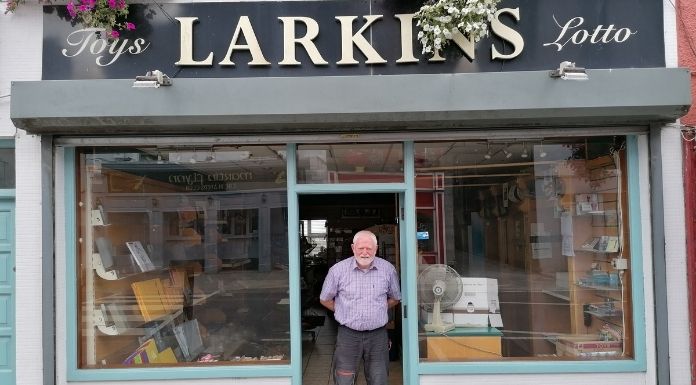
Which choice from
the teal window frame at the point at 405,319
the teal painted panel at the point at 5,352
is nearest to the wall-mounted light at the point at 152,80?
the teal window frame at the point at 405,319

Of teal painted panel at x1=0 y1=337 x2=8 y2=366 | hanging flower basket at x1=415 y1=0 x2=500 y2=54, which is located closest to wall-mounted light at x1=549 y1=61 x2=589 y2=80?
hanging flower basket at x1=415 y1=0 x2=500 y2=54

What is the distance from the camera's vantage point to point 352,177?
5.17 m

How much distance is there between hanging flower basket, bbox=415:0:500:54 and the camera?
4617 mm

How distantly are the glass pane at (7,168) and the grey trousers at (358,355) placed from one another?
11.5 ft

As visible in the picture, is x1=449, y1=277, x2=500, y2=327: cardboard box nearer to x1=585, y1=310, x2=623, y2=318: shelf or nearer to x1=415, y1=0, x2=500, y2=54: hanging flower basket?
x1=585, y1=310, x2=623, y2=318: shelf

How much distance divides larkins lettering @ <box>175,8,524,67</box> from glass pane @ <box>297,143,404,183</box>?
790 millimetres

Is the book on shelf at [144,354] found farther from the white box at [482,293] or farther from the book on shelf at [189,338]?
the white box at [482,293]

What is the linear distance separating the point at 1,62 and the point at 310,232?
4810 mm

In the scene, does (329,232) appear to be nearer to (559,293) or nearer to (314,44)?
(559,293)

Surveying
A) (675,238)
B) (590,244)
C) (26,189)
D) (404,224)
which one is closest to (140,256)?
(26,189)

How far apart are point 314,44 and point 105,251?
288cm

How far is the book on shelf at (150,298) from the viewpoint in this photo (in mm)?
5473

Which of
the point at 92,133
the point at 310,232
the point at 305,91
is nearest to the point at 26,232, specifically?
the point at 92,133

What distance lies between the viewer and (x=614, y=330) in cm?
517
